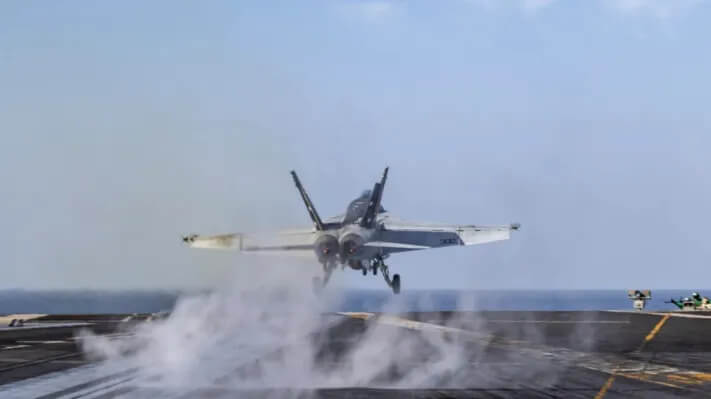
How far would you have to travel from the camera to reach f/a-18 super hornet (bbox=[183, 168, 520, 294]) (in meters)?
42.1

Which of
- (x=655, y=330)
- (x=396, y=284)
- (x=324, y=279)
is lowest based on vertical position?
(x=655, y=330)

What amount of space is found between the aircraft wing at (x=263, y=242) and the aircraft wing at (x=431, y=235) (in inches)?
174

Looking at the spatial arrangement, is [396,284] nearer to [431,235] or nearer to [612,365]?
[431,235]

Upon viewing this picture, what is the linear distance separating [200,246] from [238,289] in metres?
3.62

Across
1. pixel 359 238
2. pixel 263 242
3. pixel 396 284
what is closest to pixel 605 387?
pixel 359 238

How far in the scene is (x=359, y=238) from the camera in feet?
137

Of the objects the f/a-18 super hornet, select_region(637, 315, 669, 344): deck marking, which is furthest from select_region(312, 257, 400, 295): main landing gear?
select_region(637, 315, 669, 344): deck marking

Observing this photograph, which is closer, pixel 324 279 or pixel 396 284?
pixel 324 279

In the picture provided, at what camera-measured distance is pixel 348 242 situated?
137 feet

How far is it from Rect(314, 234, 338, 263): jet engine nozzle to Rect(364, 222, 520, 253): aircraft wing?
2.16 m

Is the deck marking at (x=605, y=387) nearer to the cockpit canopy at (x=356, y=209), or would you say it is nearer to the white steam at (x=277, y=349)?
the white steam at (x=277, y=349)

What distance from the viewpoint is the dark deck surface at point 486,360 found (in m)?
26.0

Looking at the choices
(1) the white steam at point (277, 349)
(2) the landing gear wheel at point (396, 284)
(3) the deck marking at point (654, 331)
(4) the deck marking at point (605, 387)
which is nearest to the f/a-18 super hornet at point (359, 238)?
(2) the landing gear wheel at point (396, 284)

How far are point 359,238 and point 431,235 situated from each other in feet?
22.6
